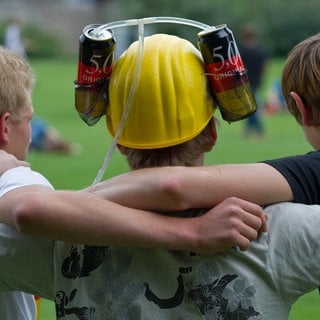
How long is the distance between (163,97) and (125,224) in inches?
14.7

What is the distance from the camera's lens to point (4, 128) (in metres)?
3.25

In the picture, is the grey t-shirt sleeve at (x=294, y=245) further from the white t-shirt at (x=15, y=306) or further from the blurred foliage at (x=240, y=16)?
the blurred foliage at (x=240, y=16)

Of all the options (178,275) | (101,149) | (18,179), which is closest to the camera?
(178,275)

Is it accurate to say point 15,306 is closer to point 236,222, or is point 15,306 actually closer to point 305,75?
point 236,222

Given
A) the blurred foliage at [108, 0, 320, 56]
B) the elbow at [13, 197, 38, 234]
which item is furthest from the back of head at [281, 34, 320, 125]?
the blurred foliage at [108, 0, 320, 56]

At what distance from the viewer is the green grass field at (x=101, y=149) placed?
13.1 meters

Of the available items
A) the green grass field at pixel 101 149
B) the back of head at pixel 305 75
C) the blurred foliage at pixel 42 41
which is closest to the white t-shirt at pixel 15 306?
the back of head at pixel 305 75

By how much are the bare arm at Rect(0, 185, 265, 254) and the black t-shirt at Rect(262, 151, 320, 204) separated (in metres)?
0.15

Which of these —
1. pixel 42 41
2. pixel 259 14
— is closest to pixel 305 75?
pixel 42 41

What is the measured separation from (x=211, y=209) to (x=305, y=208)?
0.81ft

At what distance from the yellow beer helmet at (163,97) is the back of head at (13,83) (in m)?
0.56

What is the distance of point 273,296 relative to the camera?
104 inches

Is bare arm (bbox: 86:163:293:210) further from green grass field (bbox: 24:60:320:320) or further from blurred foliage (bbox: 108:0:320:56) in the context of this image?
blurred foliage (bbox: 108:0:320:56)

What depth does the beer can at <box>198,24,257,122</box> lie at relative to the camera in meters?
2.73
